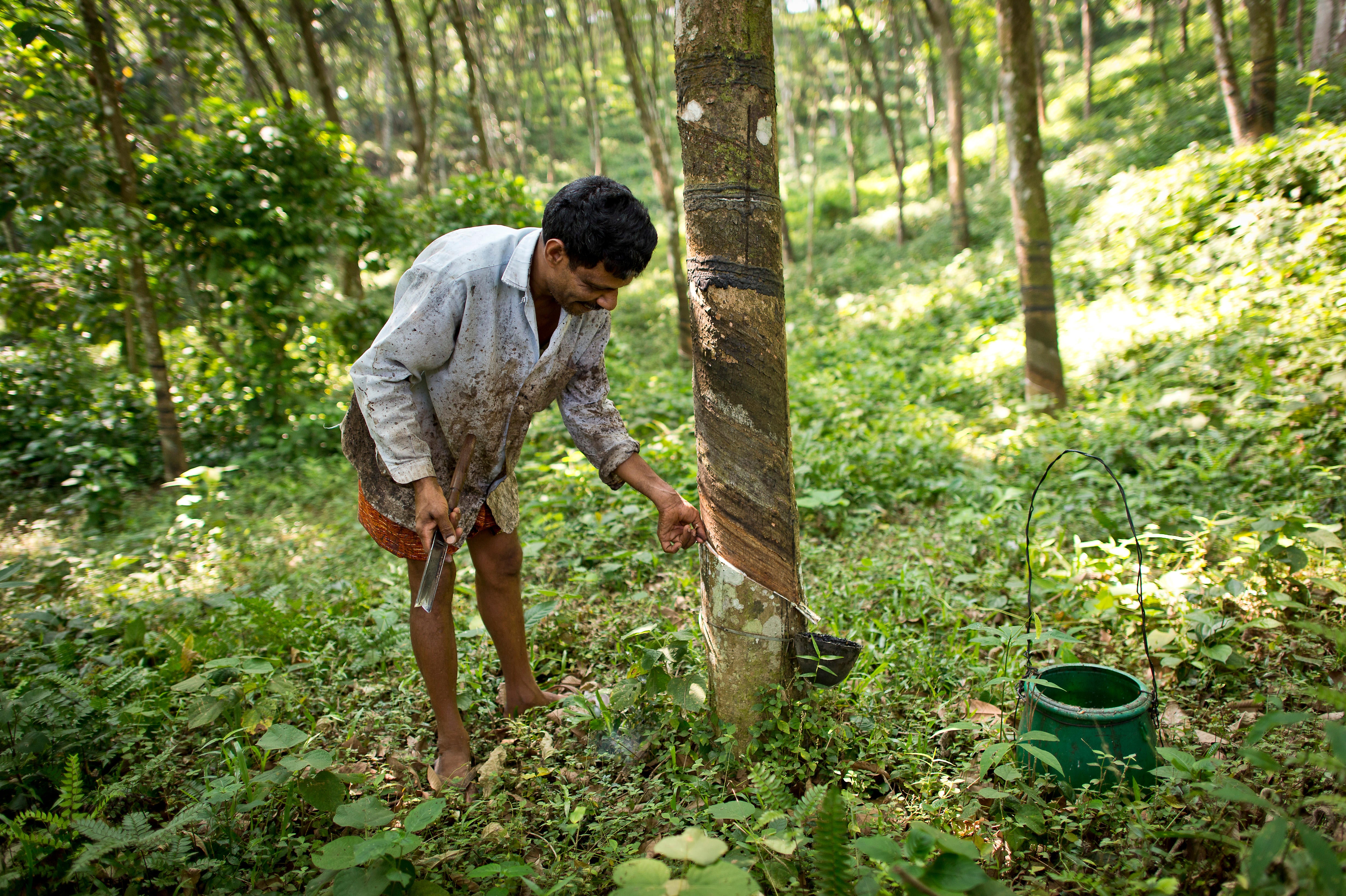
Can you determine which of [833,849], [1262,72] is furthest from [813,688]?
[1262,72]

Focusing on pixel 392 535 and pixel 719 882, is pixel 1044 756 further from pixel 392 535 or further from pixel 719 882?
pixel 392 535

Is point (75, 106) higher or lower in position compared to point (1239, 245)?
higher

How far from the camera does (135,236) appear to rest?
18.3 feet

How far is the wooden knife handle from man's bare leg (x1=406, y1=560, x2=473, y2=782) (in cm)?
20

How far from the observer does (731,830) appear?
1.84m

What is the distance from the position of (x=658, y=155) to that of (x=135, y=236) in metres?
5.16

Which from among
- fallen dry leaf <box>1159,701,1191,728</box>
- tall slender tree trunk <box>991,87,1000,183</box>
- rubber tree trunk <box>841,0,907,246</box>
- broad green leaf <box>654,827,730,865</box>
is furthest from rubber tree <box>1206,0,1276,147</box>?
broad green leaf <box>654,827,730,865</box>

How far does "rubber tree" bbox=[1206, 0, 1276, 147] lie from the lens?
7.78 m

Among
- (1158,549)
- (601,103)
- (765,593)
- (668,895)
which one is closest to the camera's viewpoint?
(668,895)

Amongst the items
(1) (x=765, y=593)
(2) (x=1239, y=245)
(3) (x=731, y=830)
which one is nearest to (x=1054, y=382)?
(2) (x=1239, y=245)

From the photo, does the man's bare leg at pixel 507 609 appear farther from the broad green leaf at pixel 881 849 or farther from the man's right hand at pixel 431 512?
the broad green leaf at pixel 881 849

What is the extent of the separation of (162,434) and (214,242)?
1802mm

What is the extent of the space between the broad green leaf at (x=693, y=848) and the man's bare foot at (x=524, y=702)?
1.19 metres

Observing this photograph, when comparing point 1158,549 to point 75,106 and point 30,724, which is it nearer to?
point 30,724
